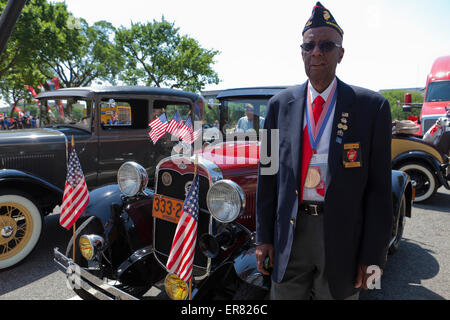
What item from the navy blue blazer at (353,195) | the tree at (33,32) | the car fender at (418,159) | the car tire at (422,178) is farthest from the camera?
the tree at (33,32)

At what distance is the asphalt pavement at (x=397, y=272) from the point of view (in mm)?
2645

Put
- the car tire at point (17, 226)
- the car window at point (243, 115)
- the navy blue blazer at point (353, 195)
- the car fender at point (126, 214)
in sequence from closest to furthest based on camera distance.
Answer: the navy blue blazer at point (353, 195)
the car fender at point (126, 214)
the car tire at point (17, 226)
the car window at point (243, 115)

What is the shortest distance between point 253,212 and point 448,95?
7.83m

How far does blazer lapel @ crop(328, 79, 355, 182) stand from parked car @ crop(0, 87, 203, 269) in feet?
11.0

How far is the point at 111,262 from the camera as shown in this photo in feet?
7.77

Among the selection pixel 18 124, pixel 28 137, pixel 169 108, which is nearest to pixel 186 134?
pixel 28 137

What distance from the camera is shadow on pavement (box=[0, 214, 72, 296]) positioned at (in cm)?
287

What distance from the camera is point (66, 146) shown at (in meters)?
3.12

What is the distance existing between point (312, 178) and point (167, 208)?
1.37 metres

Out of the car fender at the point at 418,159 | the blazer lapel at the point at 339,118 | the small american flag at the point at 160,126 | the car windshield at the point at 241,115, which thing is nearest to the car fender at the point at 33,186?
the small american flag at the point at 160,126

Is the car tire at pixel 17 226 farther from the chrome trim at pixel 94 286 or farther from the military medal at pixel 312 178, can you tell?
the military medal at pixel 312 178

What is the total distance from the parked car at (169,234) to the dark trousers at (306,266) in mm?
340
